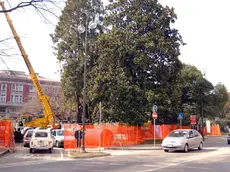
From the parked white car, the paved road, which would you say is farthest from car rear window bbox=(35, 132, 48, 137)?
the parked white car

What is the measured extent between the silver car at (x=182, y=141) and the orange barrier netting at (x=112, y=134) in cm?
404

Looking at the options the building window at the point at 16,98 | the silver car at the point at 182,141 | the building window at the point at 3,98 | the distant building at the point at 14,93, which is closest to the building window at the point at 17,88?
the distant building at the point at 14,93

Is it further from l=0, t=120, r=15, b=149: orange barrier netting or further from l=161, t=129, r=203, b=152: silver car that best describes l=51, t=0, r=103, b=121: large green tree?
l=161, t=129, r=203, b=152: silver car

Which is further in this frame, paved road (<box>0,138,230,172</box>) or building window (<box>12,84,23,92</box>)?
building window (<box>12,84,23,92</box>)

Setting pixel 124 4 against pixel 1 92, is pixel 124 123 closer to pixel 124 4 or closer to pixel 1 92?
pixel 124 4

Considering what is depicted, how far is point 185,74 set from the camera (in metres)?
43.7

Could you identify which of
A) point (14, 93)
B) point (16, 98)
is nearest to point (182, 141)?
point (14, 93)

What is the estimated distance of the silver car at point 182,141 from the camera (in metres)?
20.8

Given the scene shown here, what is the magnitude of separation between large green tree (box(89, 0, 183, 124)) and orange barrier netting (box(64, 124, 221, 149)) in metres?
1.64

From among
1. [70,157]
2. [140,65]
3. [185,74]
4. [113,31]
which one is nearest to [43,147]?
[70,157]

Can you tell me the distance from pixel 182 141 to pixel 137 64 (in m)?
11.9

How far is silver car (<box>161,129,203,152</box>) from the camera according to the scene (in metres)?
20.8

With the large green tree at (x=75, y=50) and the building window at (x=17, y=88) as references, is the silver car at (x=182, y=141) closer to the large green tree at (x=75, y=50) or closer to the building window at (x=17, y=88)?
the large green tree at (x=75, y=50)

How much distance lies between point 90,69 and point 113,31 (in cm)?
614
